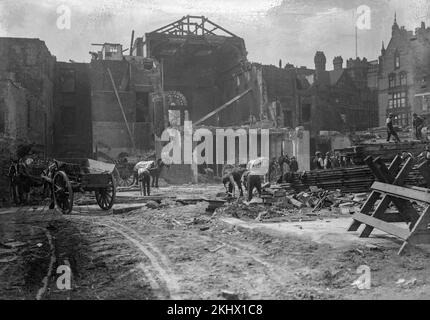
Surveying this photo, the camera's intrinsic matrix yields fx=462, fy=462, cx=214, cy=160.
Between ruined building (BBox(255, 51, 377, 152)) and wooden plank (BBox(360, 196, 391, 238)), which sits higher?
ruined building (BBox(255, 51, 377, 152))

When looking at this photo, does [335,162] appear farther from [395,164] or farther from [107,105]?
[107,105]

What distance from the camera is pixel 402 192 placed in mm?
6832

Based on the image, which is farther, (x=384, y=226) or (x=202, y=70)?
(x=202, y=70)

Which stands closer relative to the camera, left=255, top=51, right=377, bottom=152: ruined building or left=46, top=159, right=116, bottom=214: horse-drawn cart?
left=46, top=159, right=116, bottom=214: horse-drawn cart

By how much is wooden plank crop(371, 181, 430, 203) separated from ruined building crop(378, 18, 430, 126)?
39.4 meters

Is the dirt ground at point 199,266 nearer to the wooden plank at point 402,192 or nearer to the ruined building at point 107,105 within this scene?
the wooden plank at point 402,192

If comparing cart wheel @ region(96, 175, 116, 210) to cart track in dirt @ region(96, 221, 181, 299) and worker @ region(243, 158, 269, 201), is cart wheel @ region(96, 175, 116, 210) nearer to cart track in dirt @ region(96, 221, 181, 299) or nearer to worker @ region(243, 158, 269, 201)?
worker @ region(243, 158, 269, 201)

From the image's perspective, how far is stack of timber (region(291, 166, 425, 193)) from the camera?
50.5 feet

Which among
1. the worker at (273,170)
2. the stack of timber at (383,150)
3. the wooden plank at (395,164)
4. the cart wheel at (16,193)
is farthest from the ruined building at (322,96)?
the wooden plank at (395,164)

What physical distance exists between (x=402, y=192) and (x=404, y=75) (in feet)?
146

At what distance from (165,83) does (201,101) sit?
3.89 meters

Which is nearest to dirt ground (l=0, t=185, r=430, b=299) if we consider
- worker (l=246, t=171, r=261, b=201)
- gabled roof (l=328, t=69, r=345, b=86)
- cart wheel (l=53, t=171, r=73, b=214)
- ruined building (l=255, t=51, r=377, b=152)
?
cart wheel (l=53, t=171, r=73, b=214)

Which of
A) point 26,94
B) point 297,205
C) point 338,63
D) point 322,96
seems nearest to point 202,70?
point 322,96

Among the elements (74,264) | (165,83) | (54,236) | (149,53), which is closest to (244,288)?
(74,264)
